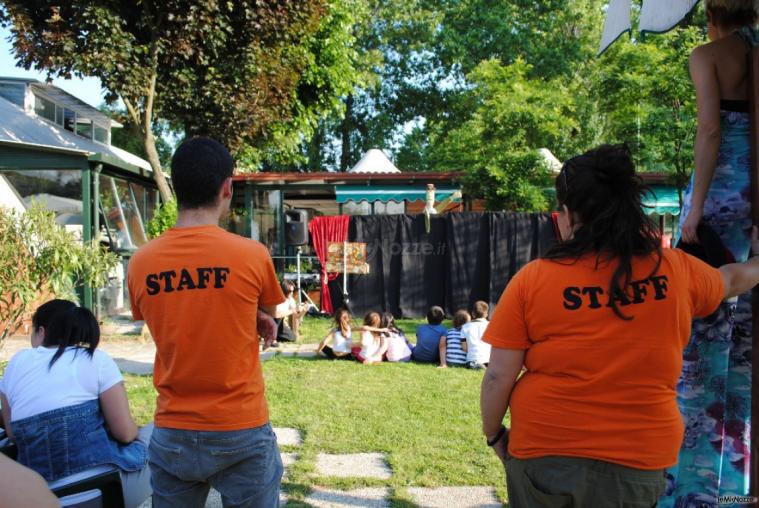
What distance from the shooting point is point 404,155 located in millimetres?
30906

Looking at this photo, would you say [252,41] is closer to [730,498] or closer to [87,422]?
[87,422]

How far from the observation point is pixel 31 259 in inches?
307

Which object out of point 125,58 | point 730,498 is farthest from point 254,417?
point 125,58

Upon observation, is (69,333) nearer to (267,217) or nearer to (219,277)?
(219,277)

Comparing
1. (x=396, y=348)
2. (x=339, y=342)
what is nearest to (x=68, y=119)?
(x=339, y=342)

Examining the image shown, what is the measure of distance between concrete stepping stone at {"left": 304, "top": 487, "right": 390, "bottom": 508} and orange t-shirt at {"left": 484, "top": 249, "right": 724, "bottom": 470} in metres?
2.14

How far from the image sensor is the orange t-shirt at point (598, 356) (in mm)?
1705

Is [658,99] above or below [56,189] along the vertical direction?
above

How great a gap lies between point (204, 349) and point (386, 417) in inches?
152

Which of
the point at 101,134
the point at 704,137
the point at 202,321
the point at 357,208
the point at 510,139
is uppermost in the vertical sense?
the point at 101,134

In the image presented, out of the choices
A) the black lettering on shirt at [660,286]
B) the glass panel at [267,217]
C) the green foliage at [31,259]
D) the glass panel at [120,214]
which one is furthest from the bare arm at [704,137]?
the glass panel at [267,217]

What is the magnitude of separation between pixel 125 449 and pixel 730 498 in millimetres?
2614

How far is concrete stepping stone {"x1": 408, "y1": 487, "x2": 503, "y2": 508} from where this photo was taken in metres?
3.64

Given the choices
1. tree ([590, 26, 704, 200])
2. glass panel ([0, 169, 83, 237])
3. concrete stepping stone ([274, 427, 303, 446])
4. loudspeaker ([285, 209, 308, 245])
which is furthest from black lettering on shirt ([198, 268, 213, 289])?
tree ([590, 26, 704, 200])
